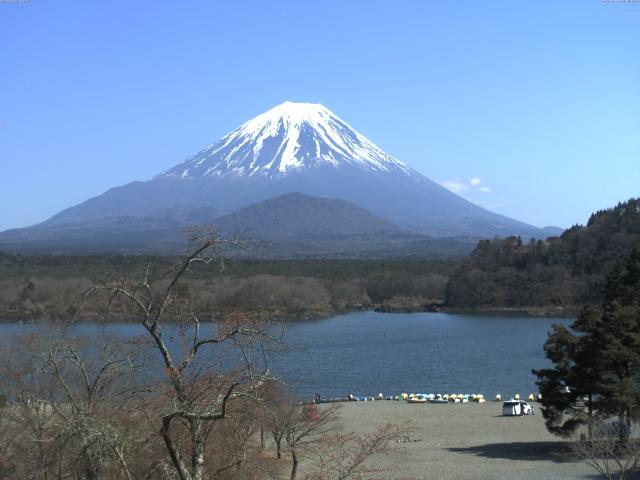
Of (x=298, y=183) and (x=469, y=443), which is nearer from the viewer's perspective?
(x=469, y=443)

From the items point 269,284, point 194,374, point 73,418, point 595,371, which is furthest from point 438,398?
point 269,284

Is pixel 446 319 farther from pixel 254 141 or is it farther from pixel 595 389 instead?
pixel 254 141

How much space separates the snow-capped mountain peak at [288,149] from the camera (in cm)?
18912

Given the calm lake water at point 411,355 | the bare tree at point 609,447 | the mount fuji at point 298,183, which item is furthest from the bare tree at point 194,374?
the mount fuji at point 298,183

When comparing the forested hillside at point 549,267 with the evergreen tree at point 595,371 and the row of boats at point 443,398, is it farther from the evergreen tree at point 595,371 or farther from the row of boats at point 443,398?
the evergreen tree at point 595,371

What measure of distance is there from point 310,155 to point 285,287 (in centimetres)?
14151

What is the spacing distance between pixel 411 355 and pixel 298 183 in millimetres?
152932

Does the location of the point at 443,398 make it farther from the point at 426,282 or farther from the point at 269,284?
the point at 426,282

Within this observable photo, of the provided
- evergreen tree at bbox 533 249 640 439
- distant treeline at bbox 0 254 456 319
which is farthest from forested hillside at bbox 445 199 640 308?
evergreen tree at bbox 533 249 640 439

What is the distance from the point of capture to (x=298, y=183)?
186 metres

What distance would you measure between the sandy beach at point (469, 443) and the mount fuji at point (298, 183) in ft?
463

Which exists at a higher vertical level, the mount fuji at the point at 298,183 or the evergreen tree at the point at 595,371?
the mount fuji at the point at 298,183

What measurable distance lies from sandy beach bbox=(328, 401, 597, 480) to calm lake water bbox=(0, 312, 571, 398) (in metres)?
2.29

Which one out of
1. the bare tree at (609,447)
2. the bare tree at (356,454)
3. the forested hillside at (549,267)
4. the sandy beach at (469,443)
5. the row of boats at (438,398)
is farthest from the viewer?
the forested hillside at (549,267)
